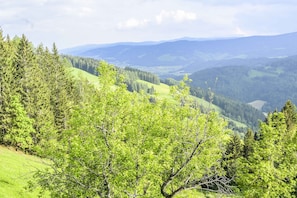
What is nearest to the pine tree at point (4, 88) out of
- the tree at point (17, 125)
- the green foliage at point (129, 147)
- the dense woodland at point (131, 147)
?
the tree at point (17, 125)

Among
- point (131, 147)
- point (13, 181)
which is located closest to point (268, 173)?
point (131, 147)

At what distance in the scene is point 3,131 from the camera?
56.6 m

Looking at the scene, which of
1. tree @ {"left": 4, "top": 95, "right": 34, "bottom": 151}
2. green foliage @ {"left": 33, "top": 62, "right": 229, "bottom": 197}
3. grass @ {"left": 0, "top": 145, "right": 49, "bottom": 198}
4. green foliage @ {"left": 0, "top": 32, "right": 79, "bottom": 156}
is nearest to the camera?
green foliage @ {"left": 33, "top": 62, "right": 229, "bottom": 197}

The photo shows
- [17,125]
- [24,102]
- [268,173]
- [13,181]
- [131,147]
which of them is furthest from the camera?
[24,102]

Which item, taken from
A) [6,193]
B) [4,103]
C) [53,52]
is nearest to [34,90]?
[4,103]

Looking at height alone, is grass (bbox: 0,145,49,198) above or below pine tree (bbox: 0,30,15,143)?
below

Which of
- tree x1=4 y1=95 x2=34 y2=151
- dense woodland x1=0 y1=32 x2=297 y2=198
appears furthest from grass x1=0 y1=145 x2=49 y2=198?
tree x1=4 y1=95 x2=34 y2=151

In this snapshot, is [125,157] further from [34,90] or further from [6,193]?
[34,90]

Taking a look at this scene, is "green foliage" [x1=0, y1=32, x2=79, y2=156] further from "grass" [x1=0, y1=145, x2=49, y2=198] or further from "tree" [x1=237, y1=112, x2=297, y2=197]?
"tree" [x1=237, y1=112, x2=297, y2=197]

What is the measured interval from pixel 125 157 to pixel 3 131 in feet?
155

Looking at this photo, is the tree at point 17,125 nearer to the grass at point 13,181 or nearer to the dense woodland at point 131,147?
the grass at point 13,181

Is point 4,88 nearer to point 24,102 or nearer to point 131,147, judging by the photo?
point 24,102

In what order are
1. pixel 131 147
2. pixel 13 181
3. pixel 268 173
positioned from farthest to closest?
pixel 268 173
pixel 13 181
pixel 131 147

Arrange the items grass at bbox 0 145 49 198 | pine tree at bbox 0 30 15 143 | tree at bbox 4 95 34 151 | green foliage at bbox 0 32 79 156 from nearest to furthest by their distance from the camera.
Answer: grass at bbox 0 145 49 198 → tree at bbox 4 95 34 151 → pine tree at bbox 0 30 15 143 → green foliage at bbox 0 32 79 156
